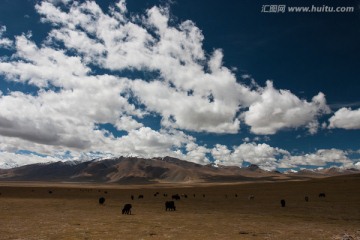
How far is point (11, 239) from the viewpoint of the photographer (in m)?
19.5

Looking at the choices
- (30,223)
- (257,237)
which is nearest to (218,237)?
(257,237)

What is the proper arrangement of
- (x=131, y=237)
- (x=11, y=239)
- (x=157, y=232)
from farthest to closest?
(x=157, y=232)
(x=131, y=237)
(x=11, y=239)

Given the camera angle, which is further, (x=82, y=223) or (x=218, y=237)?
(x=82, y=223)

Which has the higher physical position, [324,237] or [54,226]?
[324,237]

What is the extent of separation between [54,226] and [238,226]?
15080 millimetres

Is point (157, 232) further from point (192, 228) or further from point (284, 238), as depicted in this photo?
point (284, 238)

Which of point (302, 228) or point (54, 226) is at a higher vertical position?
point (302, 228)

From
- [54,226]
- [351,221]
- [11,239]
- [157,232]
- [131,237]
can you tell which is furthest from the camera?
[351,221]

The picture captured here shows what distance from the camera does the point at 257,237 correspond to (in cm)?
2144

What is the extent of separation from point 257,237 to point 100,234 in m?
10.7

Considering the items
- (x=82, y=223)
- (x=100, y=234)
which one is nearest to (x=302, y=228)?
(x=100, y=234)

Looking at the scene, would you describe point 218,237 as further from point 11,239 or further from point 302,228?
point 11,239

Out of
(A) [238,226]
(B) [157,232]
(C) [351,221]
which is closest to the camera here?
(B) [157,232]

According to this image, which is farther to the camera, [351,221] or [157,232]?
[351,221]
